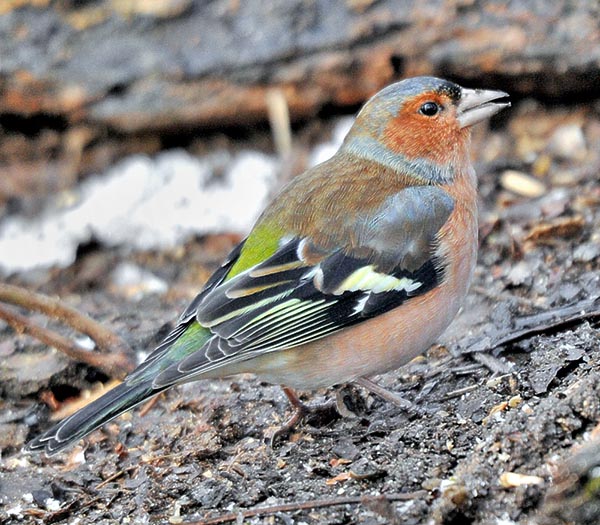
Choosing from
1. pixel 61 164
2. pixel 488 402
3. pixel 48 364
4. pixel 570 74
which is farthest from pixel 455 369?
pixel 61 164

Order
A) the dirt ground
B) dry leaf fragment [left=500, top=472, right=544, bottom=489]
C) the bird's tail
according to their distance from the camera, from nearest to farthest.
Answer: dry leaf fragment [left=500, top=472, right=544, bottom=489] → the dirt ground → the bird's tail

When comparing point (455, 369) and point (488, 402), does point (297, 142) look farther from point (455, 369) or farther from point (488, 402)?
point (488, 402)

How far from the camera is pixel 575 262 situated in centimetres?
562

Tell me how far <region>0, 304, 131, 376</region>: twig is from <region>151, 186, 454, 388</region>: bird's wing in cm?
98

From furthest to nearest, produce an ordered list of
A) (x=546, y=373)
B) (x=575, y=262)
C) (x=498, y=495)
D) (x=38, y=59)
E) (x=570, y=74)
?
1. (x=38, y=59)
2. (x=570, y=74)
3. (x=575, y=262)
4. (x=546, y=373)
5. (x=498, y=495)

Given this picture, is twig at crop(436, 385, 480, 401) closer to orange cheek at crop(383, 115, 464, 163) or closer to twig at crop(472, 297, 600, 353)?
twig at crop(472, 297, 600, 353)

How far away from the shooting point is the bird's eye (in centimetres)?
512

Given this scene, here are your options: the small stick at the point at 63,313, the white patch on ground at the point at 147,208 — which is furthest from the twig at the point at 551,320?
the white patch on ground at the point at 147,208

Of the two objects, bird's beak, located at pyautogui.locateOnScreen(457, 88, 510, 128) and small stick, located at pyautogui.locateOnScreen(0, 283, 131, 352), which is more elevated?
bird's beak, located at pyautogui.locateOnScreen(457, 88, 510, 128)

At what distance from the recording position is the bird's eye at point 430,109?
5.12 m

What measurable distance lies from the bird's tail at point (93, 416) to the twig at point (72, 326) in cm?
115

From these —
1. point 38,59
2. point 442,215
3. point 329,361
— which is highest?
point 38,59

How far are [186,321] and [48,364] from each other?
4.62 ft

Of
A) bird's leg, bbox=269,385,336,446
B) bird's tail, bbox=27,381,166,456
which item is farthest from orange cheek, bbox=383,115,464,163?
bird's tail, bbox=27,381,166,456
